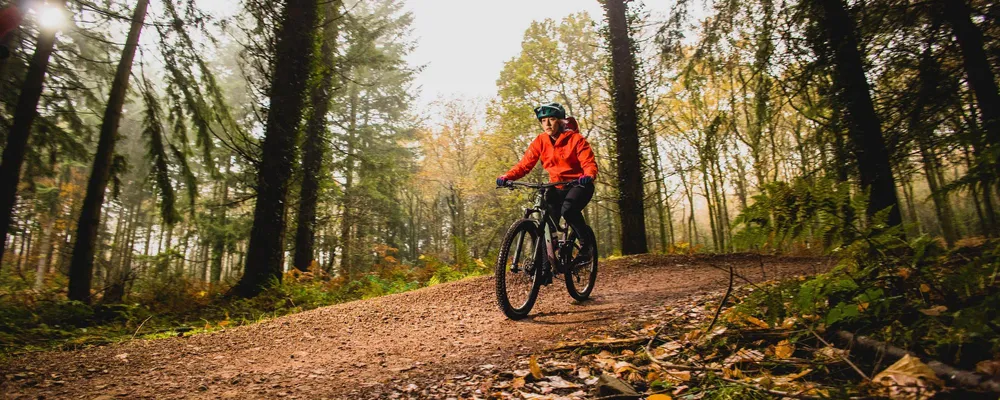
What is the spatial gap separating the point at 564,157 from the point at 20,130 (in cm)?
856

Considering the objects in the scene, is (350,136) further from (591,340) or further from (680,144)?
(591,340)

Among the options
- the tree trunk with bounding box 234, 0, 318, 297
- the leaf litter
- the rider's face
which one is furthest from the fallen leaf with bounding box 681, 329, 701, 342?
the tree trunk with bounding box 234, 0, 318, 297

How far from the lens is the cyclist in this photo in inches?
177

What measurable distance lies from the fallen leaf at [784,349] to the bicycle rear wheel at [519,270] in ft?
7.76

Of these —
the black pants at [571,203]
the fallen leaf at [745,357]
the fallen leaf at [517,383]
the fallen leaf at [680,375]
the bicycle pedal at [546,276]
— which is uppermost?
the black pants at [571,203]

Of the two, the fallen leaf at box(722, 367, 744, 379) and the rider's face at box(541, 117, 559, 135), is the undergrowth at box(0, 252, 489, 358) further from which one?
the fallen leaf at box(722, 367, 744, 379)

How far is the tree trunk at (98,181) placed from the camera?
7.03m

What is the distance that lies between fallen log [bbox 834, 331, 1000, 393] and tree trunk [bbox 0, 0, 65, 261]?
9.73m

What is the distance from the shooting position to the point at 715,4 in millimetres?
6750

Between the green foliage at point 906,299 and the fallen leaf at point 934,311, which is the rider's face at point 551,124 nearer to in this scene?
the green foliage at point 906,299

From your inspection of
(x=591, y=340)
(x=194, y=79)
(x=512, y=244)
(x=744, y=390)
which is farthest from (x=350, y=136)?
(x=744, y=390)

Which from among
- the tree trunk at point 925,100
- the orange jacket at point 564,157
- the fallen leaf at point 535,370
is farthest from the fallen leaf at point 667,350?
the tree trunk at point 925,100

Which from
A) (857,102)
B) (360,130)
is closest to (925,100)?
(857,102)

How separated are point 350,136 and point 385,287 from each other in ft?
36.2
